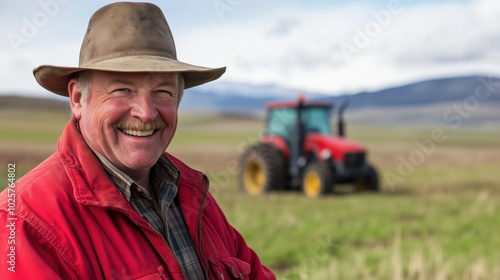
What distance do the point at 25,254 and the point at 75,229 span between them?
0.51ft

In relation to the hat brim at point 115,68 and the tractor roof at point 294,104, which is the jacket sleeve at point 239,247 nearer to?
the hat brim at point 115,68

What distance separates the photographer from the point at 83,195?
6.24 feet

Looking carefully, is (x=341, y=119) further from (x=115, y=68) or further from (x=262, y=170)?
(x=115, y=68)

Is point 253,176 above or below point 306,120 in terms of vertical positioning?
below

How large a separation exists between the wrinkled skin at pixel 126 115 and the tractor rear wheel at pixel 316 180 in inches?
361

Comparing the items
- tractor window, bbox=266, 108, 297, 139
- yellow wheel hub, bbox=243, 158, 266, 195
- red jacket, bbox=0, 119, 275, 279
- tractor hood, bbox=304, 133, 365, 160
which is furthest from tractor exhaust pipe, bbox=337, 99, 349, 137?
red jacket, bbox=0, 119, 275, 279

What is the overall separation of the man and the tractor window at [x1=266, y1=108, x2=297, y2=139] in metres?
9.84

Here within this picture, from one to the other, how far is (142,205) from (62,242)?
364mm

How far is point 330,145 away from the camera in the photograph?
11883 millimetres

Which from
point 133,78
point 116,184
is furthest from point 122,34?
point 116,184

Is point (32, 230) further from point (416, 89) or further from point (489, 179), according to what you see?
point (416, 89)

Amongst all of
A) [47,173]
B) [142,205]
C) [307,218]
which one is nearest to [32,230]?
[47,173]

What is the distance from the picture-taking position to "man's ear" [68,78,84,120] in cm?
211

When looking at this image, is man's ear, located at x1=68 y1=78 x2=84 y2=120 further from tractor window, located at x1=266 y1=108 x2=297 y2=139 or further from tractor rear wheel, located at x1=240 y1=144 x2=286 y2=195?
tractor window, located at x1=266 y1=108 x2=297 y2=139
